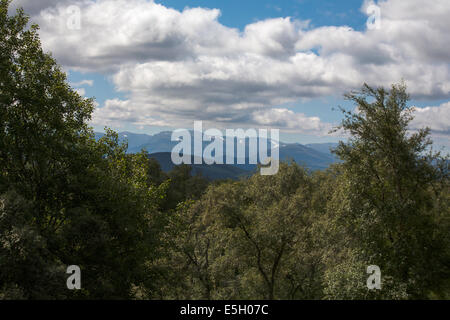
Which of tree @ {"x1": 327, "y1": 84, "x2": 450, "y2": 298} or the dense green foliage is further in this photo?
tree @ {"x1": 327, "y1": 84, "x2": 450, "y2": 298}

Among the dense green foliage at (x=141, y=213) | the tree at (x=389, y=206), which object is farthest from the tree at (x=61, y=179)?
the tree at (x=389, y=206)

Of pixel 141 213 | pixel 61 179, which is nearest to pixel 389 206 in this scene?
pixel 141 213

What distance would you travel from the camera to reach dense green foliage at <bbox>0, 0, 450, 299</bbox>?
60.1 feet

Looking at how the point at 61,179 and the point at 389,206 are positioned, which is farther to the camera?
the point at 389,206

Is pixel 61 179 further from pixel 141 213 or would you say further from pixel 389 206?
pixel 389 206

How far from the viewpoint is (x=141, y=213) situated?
24.0 metres

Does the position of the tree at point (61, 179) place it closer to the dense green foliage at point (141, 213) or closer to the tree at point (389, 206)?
the dense green foliage at point (141, 213)

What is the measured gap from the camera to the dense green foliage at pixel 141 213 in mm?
18312

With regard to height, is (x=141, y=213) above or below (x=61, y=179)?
below

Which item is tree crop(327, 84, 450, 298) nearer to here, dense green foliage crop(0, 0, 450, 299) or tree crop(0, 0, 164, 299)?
dense green foliage crop(0, 0, 450, 299)

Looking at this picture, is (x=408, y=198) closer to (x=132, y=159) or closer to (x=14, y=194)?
(x=132, y=159)

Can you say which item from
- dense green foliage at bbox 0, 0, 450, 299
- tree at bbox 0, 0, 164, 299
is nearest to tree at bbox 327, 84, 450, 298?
dense green foliage at bbox 0, 0, 450, 299

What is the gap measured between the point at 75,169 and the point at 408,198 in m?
21.7
